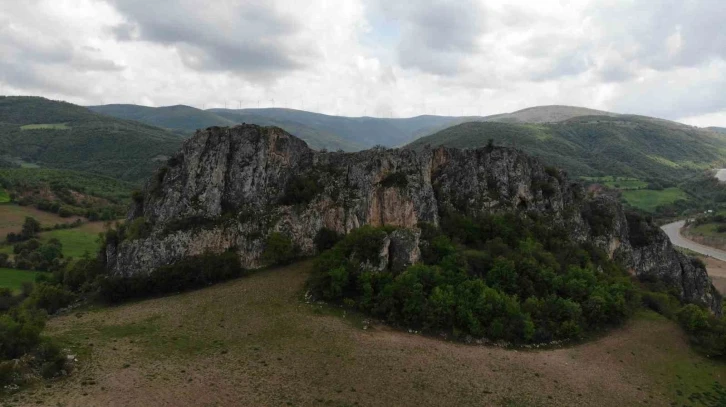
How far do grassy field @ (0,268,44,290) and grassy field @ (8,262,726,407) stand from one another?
3381 centimetres

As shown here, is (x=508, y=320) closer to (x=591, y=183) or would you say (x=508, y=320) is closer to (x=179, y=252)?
(x=179, y=252)

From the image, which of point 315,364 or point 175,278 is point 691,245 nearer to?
point 315,364

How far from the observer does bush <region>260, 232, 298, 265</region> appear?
49.4 m

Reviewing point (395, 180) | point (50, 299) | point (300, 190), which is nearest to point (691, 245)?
point (395, 180)

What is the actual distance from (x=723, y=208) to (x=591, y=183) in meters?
45.3

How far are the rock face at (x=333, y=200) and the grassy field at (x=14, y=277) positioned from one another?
27468 millimetres

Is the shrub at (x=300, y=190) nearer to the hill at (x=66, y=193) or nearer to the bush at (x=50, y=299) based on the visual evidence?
the bush at (x=50, y=299)

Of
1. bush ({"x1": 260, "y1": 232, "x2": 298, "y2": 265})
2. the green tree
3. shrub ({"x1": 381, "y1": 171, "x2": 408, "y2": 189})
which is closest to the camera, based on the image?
bush ({"x1": 260, "y1": 232, "x2": 298, "y2": 265})

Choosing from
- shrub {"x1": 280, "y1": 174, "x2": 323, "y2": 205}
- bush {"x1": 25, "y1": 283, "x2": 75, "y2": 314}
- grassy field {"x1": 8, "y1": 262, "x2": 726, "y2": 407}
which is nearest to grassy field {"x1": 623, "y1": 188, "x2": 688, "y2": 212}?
grassy field {"x1": 8, "y1": 262, "x2": 726, "y2": 407}

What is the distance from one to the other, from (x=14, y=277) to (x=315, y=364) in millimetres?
63426

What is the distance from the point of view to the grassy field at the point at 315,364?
27.7 metres

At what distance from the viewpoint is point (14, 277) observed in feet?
228

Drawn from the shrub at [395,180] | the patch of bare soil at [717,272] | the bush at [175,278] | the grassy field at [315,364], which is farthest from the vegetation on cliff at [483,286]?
the patch of bare soil at [717,272]

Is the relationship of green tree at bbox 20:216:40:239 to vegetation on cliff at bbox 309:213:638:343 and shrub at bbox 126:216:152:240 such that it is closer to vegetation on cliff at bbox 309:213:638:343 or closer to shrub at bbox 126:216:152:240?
shrub at bbox 126:216:152:240
